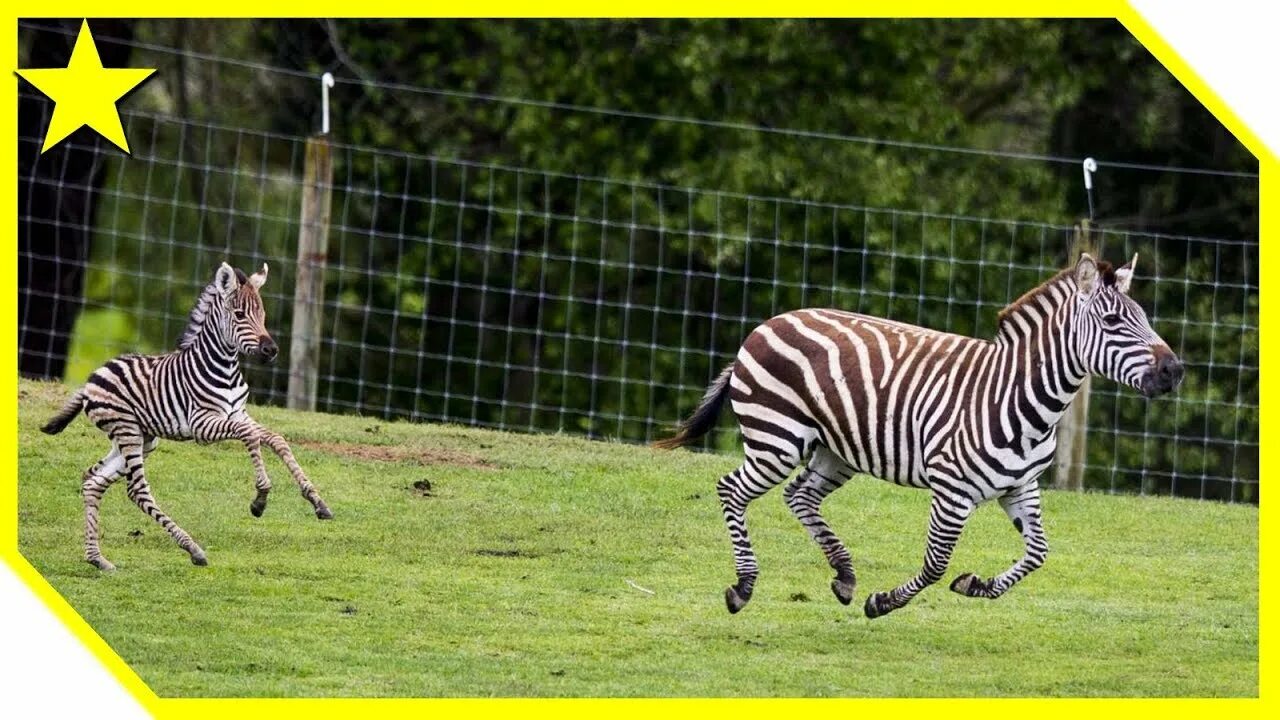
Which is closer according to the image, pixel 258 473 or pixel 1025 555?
pixel 1025 555

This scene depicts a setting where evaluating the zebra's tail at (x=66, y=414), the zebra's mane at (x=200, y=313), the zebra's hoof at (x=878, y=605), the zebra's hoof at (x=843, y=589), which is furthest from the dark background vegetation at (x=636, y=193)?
the zebra's hoof at (x=878, y=605)

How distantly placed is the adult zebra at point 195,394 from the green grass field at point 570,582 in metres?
0.57

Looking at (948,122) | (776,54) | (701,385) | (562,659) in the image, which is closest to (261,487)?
(562,659)

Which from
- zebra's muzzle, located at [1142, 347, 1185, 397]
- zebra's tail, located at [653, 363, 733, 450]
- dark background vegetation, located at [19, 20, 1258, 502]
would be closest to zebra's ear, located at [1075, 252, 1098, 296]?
zebra's muzzle, located at [1142, 347, 1185, 397]

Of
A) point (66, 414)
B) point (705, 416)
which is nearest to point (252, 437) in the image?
point (66, 414)

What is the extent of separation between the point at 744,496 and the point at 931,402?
1072 millimetres

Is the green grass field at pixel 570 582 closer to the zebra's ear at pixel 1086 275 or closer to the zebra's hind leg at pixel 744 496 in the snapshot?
the zebra's hind leg at pixel 744 496

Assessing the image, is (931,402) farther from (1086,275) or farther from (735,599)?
(735,599)

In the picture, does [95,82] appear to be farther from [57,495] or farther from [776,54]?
[776,54]

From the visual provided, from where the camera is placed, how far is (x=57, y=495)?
10.8 m

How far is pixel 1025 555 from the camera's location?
840cm

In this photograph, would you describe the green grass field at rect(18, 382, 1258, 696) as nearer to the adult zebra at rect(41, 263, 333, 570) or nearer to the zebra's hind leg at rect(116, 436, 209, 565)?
the zebra's hind leg at rect(116, 436, 209, 565)

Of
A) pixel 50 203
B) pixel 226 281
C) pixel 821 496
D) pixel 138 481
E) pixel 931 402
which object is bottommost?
pixel 138 481

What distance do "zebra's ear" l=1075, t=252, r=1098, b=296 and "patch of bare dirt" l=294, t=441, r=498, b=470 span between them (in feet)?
15.5
